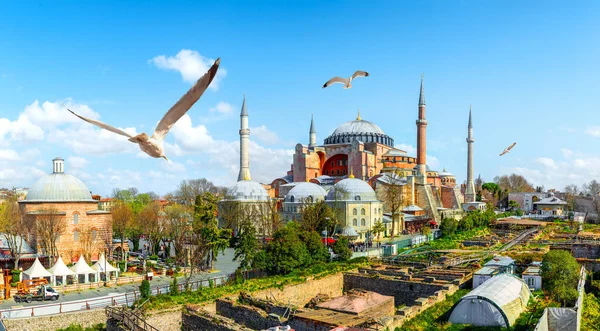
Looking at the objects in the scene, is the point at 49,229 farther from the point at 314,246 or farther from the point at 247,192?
the point at 247,192

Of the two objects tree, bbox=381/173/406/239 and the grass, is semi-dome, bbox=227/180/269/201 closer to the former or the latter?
tree, bbox=381/173/406/239

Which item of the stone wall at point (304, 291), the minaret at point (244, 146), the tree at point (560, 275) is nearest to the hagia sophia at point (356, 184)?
the minaret at point (244, 146)

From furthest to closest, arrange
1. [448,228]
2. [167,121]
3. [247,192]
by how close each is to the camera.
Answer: [247,192], [448,228], [167,121]

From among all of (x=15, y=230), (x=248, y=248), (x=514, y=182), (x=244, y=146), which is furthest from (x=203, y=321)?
(x=514, y=182)

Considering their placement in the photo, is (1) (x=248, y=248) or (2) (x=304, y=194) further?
(2) (x=304, y=194)

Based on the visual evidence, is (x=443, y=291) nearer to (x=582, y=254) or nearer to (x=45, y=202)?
(x=582, y=254)

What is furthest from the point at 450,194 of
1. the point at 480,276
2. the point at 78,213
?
the point at 78,213

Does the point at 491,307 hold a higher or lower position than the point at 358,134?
lower

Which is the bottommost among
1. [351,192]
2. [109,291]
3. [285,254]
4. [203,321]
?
[109,291]
